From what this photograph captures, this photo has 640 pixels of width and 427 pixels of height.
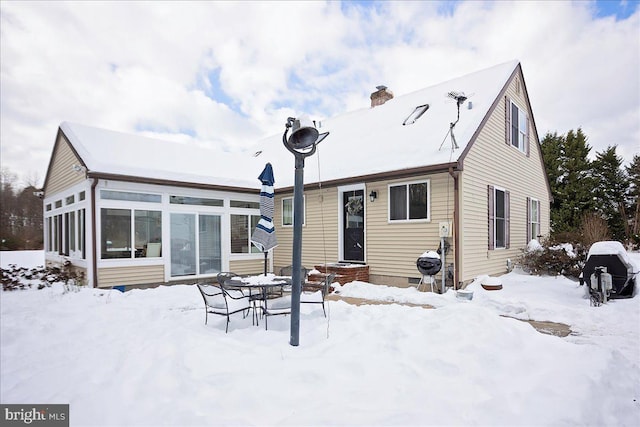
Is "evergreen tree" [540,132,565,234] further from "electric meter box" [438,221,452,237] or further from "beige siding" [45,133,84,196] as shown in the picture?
"beige siding" [45,133,84,196]

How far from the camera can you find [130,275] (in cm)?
858

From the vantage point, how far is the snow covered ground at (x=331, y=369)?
2729 millimetres

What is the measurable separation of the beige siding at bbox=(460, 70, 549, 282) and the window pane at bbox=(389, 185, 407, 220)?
1379 millimetres

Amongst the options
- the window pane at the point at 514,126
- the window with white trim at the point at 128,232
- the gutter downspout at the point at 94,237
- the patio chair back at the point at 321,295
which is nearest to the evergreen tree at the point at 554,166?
the window pane at the point at 514,126

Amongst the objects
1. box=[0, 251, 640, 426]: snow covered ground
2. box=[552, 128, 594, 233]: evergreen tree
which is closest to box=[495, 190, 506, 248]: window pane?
box=[0, 251, 640, 426]: snow covered ground

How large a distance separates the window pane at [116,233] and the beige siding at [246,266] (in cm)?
286

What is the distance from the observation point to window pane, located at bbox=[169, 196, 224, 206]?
Result: 9466mm

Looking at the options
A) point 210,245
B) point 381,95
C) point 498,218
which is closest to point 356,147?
point 381,95

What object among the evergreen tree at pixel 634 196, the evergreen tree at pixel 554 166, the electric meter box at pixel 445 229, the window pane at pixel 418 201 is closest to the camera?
the electric meter box at pixel 445 229

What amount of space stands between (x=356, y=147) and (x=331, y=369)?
27.5 ft

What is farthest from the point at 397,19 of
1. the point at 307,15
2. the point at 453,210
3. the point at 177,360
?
the point at 177,360

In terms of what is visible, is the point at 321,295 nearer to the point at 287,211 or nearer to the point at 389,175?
the point at 389,175

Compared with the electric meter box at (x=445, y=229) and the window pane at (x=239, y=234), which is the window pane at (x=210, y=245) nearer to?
A: the window pane at (x=239, y=234)

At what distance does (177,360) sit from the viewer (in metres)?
3.58
